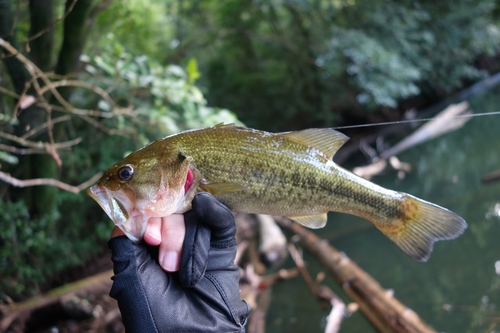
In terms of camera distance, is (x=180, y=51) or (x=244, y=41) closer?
(x=180, y=51)

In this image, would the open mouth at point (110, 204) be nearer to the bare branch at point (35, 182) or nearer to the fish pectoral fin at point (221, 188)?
the fish pectoral fin at point (221, 188)

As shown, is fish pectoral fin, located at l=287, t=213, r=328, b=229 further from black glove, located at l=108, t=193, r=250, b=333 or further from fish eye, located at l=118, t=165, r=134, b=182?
fish eye, located at l=118, t=165, r=134, b=182

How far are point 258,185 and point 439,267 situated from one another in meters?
4.55

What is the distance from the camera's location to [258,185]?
177 cm

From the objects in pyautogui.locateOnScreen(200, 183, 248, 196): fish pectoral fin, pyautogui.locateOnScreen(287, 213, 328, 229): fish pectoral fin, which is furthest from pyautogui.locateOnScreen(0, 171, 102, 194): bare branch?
pyautogui.locateOnScreen(287, 213, 328, 229): fish pectoral fin

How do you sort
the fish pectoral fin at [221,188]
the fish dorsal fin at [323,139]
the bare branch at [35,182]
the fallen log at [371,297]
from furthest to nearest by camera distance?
1. the fallen log at [371,297]
2. the bare branch at [35,182]
3. the fish dorsal fin at [323,139]
4. the fish pectoral fin at [221,188]

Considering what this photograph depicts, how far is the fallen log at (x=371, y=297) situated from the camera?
394 cm

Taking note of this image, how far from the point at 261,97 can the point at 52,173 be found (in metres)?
11.9

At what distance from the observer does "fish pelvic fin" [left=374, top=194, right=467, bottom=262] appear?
1.75m

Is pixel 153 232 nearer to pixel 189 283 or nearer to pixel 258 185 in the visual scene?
pixel 189 283

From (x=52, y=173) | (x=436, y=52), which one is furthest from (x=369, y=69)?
(x=52, y=173)

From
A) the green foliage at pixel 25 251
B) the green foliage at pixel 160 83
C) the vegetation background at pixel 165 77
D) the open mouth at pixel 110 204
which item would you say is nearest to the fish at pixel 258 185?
the open mouth at pixel 110 204

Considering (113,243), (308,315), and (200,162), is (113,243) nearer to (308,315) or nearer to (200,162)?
(200,162)

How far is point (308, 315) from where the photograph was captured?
521cm
